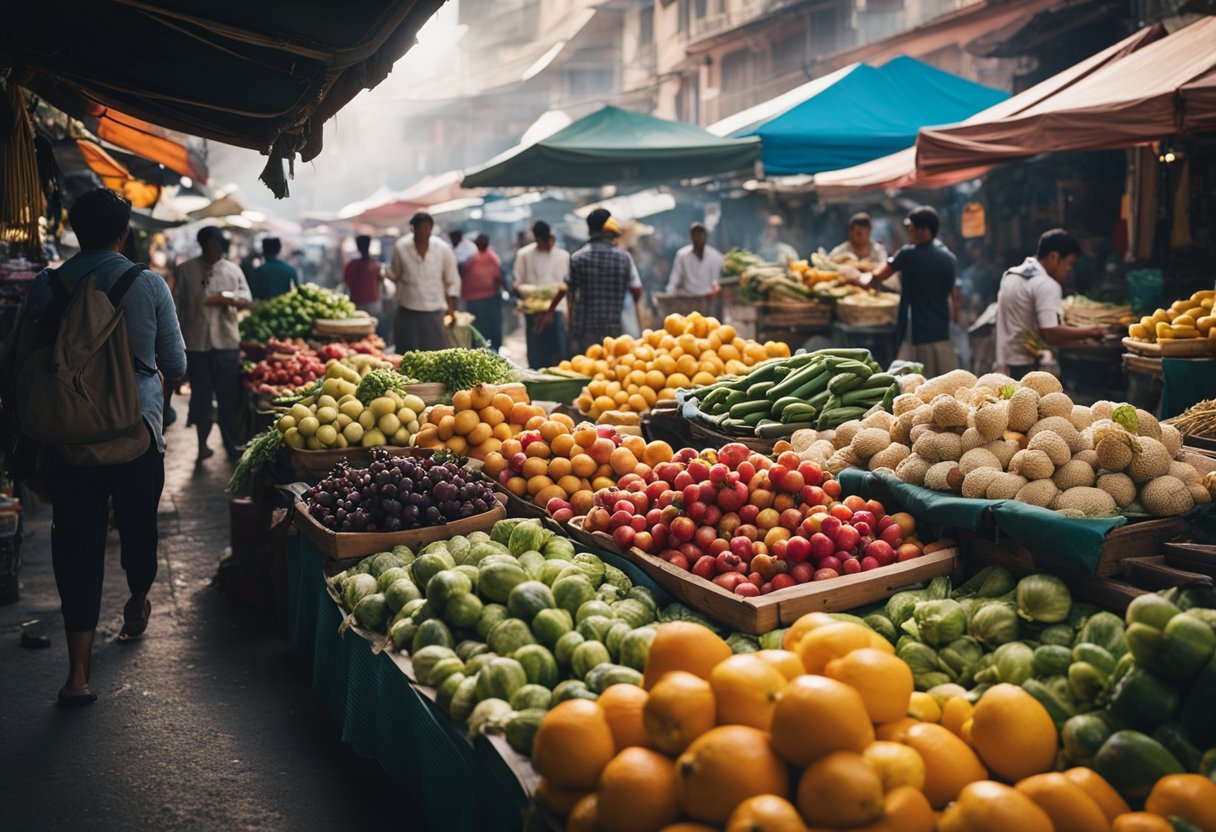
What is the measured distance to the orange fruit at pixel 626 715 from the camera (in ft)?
8.34

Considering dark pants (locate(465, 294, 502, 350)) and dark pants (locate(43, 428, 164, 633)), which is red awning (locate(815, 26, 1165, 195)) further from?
dark pants (locate(43, 428, 164, 633))

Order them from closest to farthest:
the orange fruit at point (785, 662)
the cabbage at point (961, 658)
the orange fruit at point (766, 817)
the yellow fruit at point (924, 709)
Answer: the orange fruit at point (766, 817)
the orange fruit at point (785, 662)
the yellow fruit at point (924, 709)
the cabbage at point (961, 658)

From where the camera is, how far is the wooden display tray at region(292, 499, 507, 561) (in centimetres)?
450

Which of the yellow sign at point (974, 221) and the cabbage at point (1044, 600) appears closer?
the cabbage at point (1044, 600)

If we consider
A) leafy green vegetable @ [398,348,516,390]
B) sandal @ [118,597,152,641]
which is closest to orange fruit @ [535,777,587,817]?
sandal @ [118,597,152,641]

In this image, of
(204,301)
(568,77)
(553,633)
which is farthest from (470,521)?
(568,77)

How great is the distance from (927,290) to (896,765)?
282 inches

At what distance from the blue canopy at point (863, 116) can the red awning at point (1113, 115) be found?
2.92 m

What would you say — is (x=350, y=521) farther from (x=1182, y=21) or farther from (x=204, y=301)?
(x=1182, y=21)

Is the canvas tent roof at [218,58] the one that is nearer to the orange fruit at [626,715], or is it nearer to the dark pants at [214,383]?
the orange fruit at [626,715]

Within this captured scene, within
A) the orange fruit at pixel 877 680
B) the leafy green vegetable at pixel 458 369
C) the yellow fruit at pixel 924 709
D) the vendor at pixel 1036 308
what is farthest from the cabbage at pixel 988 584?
the vendor at pixel 1036 308

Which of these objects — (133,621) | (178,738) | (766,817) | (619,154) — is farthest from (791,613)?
(619,154)

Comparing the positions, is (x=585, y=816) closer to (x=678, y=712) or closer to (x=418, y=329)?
(x=678, y=712)

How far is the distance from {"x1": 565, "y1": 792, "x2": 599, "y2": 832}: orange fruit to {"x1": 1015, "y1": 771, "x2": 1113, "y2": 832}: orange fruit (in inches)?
38.1
